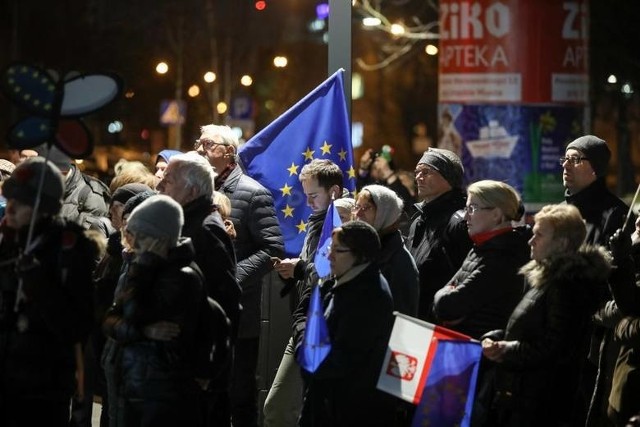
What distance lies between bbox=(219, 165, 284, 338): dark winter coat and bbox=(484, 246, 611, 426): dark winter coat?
2.30 meters

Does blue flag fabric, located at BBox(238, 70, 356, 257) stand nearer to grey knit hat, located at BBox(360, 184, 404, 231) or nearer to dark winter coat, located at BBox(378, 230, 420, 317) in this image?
grey knit hat, located at BBox(360, 184, 404, 231)

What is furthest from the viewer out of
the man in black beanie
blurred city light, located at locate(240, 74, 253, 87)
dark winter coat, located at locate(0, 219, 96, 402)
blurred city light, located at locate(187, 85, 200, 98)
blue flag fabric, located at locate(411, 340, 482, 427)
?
blurred city light, located at locate(240, 74, 253, 87)

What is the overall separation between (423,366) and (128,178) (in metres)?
3.39

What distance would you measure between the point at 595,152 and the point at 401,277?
5.71 ft

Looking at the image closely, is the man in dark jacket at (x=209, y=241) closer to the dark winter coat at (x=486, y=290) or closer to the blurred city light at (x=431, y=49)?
the dark winter coat at (x=486, y=290)

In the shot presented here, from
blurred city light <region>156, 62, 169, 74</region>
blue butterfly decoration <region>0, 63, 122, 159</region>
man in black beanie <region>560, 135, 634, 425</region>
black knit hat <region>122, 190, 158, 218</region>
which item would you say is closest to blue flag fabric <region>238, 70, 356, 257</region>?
black knit hat <region>122, 190, 158, 218</region>

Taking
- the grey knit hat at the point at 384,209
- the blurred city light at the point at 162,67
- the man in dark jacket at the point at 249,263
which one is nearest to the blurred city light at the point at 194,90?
the blurred city light at the point at 162,67

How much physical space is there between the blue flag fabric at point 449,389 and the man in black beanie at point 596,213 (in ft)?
4.30

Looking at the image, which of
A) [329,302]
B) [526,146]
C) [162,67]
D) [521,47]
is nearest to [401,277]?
[329,302]

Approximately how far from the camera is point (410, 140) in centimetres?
4497

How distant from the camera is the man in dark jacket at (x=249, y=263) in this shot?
28.8ft

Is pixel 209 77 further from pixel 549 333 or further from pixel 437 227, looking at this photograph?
pixel 549 333

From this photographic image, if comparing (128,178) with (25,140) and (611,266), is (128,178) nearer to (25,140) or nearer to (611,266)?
(25,140)

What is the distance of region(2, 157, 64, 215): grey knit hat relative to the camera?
6.35 m
